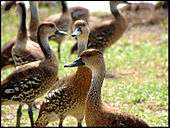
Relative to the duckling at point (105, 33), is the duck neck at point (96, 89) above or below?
above

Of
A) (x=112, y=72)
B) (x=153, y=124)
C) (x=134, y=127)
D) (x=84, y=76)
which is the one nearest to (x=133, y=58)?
(x=112, y=72)

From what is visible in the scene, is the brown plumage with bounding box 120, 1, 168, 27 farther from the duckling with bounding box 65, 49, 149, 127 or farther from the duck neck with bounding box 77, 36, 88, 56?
the duckling with bounding box 65, 49, 149, 127

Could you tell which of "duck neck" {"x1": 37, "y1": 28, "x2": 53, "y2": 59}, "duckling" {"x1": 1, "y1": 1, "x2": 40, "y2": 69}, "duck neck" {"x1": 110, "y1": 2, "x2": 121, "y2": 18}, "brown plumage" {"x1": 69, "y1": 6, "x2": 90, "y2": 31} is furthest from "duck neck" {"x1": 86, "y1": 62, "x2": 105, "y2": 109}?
"brown plumage" {"x1": 69, "y1": 6, "x2": 90, "y2": 31}

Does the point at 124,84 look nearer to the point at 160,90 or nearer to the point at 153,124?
the point at 160,90

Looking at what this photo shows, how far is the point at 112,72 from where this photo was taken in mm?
12914

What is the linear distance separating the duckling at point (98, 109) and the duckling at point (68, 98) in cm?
77

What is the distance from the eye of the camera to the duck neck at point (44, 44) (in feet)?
31.2

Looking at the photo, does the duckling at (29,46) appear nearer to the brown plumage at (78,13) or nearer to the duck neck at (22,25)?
the duck neck at (22,25)

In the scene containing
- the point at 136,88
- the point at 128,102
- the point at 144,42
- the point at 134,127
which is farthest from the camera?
the point at 144,42

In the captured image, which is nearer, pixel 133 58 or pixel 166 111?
pixel 166 111

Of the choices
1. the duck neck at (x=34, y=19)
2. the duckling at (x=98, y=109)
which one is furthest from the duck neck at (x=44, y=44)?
the duck neck at (x=34, y=19)

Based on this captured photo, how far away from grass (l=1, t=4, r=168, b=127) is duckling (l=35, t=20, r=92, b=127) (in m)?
0.98

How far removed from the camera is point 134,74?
1273 centimetres

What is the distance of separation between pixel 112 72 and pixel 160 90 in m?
2.25
